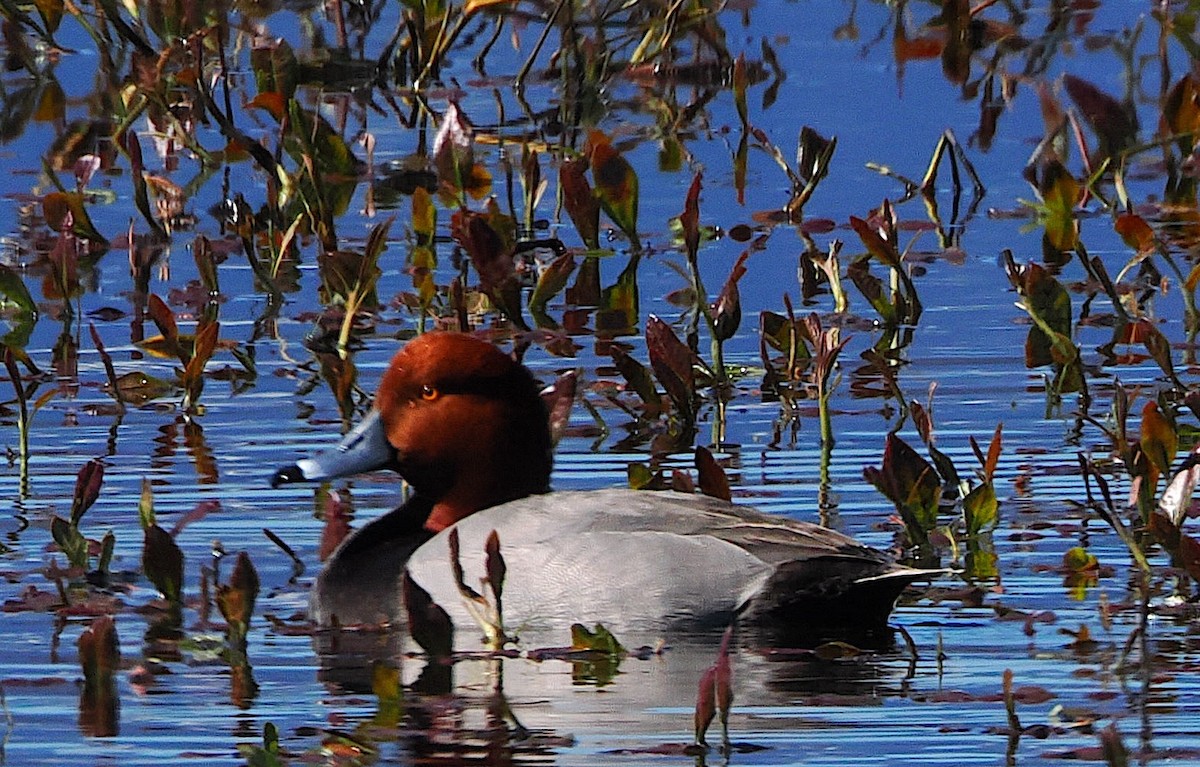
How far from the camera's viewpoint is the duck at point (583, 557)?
6.90 m

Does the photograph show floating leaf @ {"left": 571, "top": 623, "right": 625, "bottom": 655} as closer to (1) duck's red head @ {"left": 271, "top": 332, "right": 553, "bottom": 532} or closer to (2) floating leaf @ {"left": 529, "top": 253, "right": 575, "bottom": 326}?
(1) duck's red head @ {"left": 271, "top": 332, "right": 553, "bottom": 532}

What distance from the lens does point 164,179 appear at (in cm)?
1188

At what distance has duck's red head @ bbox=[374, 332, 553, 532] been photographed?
7758 millimetres

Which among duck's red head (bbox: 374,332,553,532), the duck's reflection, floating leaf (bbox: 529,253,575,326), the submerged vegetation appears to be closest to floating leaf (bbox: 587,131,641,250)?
the submerged vegetation

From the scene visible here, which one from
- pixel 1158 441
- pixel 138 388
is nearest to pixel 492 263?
pixel 138 388

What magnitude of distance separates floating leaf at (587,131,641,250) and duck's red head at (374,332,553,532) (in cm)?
228

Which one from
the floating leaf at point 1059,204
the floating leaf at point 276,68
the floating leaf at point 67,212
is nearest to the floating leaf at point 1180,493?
the floating leaf at point 1059,204

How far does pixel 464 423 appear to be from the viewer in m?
7.79

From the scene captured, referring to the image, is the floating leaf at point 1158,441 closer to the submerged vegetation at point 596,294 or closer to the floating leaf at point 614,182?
the submerged vegetation at point 596,294

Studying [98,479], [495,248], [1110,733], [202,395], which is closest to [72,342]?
[202,395]

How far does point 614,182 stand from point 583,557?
11.1 feet

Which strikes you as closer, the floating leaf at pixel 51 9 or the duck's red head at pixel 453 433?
the duck's red head at pixel 453 433

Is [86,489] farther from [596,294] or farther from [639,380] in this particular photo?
[596,294]

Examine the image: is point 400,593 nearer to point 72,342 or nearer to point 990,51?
point 72,342
